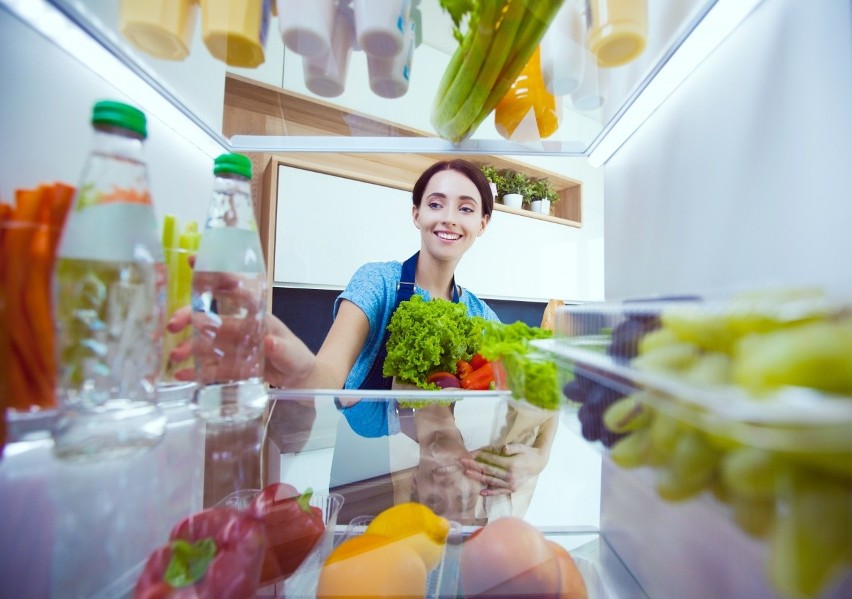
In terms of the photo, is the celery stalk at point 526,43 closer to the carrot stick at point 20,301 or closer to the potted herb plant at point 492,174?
the carrot stick at point 20,301

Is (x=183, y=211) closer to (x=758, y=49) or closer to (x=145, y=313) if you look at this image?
(x=145, y=313)

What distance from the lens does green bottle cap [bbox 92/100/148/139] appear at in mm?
348

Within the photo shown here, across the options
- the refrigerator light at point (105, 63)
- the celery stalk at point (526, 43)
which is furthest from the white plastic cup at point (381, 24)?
the refrigerator light at point (105, 63)

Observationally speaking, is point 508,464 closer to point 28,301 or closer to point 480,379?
point 28,301

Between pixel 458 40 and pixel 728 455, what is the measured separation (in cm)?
54

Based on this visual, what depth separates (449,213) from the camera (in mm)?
1399

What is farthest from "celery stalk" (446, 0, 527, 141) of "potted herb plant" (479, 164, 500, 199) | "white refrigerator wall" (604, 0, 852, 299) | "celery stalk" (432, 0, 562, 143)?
"potted herb plant" (479, 164, 500, 199)

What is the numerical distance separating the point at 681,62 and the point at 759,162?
18 cm

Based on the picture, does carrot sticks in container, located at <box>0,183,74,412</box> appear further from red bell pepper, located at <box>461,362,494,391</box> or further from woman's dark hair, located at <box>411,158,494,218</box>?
woman's dark hair, located at <box>411,158,494,218</box>

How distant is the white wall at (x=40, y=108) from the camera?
0.37m

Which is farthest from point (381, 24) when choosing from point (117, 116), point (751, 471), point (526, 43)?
point (751, 471)

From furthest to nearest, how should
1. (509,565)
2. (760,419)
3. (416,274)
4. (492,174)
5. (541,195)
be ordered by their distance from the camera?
1. (541,195)
2. (492,174)
3. (416,274)
4. (509,565)
5. (760,419)

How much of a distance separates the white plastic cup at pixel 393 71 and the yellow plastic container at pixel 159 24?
0.20 meters

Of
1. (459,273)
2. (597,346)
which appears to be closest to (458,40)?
(597,346)
